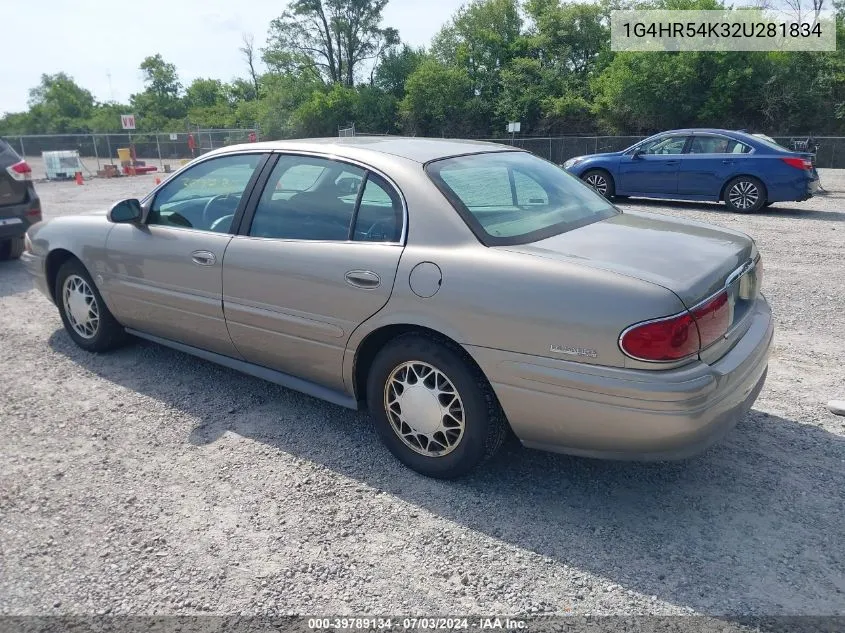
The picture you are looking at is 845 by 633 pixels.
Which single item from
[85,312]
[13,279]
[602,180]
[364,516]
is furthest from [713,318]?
[602,180]

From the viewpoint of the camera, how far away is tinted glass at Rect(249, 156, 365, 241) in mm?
3455

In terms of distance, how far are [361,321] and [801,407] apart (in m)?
2.71

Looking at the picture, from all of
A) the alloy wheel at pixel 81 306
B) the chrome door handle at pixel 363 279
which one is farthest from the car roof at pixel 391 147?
the alloy wheel at pixel 81 306

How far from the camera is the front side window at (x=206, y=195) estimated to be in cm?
397

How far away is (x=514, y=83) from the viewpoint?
37.7m

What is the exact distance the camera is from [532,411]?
2812 mm

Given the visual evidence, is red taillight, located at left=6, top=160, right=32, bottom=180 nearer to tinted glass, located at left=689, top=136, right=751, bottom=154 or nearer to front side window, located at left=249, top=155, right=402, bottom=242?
front side window, located at left=249, top=155, right=402, bottom=242

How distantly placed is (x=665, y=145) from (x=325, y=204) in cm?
1078

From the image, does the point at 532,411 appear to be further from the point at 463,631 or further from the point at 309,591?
the point at 309,591

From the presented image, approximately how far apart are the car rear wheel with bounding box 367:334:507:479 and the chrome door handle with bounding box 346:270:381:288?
303 millimetres

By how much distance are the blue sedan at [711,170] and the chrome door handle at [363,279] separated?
29.5 feet

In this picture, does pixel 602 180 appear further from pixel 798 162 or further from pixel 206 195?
pixel 206 195

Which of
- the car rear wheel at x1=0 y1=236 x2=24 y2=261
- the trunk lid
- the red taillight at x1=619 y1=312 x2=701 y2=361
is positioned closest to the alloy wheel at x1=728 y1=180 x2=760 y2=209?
the trunk lid

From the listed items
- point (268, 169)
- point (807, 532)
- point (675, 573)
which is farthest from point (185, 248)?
point (807, 532)
